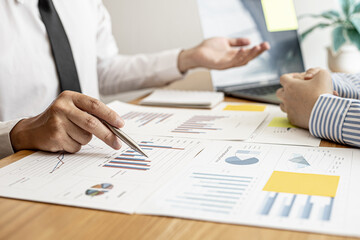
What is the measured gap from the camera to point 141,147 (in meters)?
0.77

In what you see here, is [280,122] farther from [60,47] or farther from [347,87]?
[60,47]

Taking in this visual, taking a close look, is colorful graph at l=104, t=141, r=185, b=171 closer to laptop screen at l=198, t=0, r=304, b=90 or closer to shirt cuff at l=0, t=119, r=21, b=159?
shirt cuff at l=0, t=119, r=21, b=159

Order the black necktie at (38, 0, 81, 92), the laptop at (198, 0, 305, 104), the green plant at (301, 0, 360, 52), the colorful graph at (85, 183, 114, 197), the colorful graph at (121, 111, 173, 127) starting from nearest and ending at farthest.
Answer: the colorful graph at (85, 183, 114, 197)
the colorful graph at (121, 111, 173, 127)
the black necktie at (38, 0, 81, 92)
the laptop at (198, 0, 305, 104)
the green plant at (301, 0, 360, 52)

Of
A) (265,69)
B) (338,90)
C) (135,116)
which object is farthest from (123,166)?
(265,69)

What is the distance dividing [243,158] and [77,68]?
28.2 inches

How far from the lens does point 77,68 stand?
1224 mm

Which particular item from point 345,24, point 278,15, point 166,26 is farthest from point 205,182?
point 166,26

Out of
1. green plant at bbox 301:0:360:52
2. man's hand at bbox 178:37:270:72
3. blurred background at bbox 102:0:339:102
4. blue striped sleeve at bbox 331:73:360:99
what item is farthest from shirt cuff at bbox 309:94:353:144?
blurred background at bbox 102:0:339:102

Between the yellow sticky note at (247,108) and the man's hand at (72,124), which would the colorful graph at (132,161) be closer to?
the man's hand at (72,124)

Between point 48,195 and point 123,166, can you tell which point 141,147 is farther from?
point 48,195

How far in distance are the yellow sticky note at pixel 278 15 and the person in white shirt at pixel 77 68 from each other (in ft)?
0.49

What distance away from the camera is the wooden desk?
0.46 meters

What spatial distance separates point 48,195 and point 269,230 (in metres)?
0.31

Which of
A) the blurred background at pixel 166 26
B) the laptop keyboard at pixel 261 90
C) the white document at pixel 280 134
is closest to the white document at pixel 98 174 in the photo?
the white document at pixel 280 134
